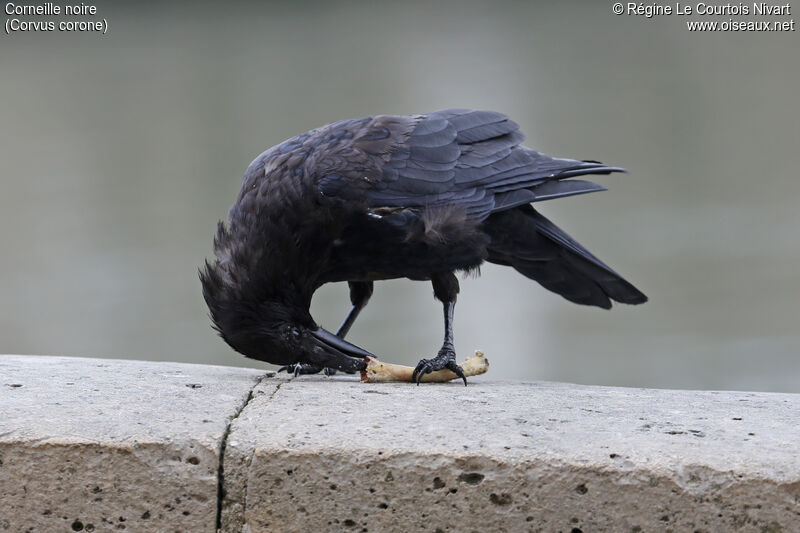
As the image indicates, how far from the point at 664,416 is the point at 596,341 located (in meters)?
4.93

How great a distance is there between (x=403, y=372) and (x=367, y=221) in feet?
1.70

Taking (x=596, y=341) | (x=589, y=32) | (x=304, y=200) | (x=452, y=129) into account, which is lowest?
(x=596, y=341)

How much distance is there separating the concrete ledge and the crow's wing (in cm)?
111

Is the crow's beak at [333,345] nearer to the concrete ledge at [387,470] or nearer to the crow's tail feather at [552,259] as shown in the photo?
the concrete ledge at [387,470]

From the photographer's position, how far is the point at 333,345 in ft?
11.7

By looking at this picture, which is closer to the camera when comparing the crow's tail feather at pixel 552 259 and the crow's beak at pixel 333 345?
the crow's beak at pixel 333 345

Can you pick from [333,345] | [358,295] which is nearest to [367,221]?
[333,345]

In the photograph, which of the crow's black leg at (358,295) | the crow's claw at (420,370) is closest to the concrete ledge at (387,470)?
the crow's claw at (420,370)

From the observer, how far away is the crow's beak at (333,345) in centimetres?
354

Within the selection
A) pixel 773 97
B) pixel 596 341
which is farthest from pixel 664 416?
pixel 773 97

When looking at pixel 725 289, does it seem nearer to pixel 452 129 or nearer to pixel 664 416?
pixel 452 129

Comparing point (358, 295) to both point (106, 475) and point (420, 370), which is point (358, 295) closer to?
point (420, 370)

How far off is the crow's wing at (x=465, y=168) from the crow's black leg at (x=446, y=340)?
0.27 metres

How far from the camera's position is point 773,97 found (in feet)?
49.4
